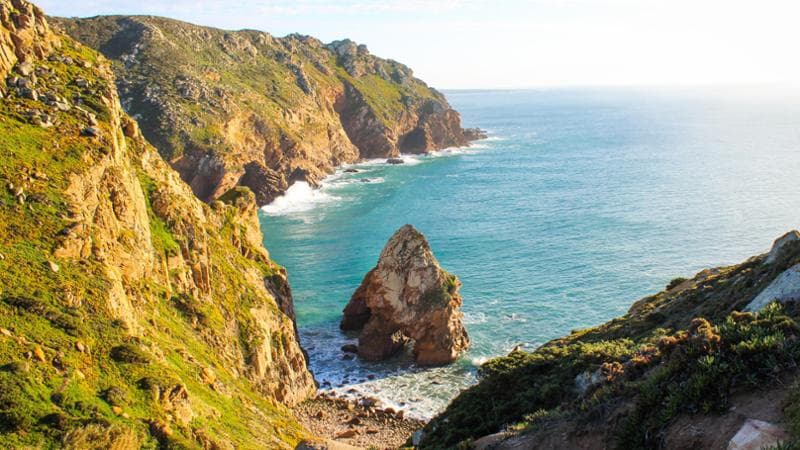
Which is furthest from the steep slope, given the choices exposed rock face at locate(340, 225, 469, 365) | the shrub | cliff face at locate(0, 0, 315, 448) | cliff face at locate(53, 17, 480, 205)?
cliff face at locate(53, 17, 480, 205)

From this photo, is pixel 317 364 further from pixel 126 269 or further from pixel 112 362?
pixel 112 362

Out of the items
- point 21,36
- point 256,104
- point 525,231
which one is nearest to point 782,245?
point 21,36

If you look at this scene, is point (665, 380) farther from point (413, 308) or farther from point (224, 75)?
point (224, 75)

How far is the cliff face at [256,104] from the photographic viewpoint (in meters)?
99.4

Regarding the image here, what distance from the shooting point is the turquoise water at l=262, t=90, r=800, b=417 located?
53.7 metres

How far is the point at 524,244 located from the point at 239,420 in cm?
5461

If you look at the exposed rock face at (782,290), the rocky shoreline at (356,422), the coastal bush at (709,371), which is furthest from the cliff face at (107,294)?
the exposed rock face at (782,290)

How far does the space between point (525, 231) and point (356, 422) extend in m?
48.1

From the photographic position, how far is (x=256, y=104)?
118 meters

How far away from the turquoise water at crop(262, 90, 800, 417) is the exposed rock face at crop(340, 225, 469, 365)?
1.64m

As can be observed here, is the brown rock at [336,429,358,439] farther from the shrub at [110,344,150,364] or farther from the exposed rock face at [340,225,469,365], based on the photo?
the shrub at [110,344,150,364]

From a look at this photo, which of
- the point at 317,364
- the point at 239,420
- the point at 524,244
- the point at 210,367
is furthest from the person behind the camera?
the point at 524,244

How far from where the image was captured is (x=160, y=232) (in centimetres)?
3491

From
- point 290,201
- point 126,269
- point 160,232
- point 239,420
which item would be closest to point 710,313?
point 239,420
